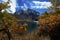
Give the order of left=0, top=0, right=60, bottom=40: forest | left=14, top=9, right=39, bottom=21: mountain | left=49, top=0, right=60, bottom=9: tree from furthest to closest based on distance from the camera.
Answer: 1. left=49, top=0, right=60, bottom=9: tree
2. left=14, top=9, right=39, bottom=21: mountain
3. left=0, top=0, right=60, bottom=40: forest

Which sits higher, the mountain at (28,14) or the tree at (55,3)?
the tree at (55,3)

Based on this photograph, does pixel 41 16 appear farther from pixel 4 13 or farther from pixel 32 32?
pixel 4 13

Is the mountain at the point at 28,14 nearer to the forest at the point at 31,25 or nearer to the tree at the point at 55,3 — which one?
the forest at the point at 31,25

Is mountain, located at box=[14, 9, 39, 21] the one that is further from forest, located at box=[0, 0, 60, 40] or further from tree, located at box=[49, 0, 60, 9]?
tree, located at box=[49, 0, 60, 9]

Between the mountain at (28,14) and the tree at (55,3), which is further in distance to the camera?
the tree at (55,3)

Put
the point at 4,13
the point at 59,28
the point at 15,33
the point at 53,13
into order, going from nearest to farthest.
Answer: the point at 4,13
the point at 15,33
the point at 59,28
the point at 53,13

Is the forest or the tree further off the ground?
the tree

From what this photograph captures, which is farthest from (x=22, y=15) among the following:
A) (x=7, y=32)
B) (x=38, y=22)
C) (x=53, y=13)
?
(x=7, y=32)

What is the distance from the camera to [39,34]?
29.3 feet

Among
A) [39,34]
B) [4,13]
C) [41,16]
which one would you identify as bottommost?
[39,34]

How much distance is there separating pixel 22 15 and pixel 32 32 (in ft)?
4.00

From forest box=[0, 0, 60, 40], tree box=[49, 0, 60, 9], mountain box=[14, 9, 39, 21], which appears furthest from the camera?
tree box=[49, 0, 60, 9]

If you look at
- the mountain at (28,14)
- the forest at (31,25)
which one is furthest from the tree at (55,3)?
the mountain at (28,14)

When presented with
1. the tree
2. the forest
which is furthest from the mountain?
the tree
